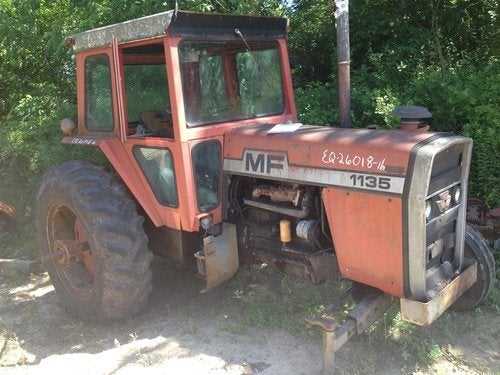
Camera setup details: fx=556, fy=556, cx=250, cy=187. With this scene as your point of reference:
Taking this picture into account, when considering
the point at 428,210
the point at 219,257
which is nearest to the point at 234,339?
the point at 219,257

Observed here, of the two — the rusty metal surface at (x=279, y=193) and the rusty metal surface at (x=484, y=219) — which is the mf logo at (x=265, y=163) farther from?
the rusty metal surface at (x=484, y=219)

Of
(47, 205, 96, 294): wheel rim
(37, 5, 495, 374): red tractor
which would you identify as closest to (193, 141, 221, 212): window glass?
(37, 5, 495, 374): red tractor

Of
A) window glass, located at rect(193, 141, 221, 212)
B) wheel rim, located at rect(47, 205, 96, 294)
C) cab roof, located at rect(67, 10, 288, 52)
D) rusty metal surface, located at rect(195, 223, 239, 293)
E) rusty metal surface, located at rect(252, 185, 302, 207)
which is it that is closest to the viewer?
cab roof, located at rect(67, 10, 288, 52)

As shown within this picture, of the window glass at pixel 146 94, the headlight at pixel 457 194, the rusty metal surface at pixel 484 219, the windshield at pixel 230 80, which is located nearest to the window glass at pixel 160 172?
the window glass at pixel 146 94

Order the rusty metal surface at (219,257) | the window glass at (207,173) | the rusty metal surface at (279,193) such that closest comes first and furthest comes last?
the rusty metal surface at (279,193) < the window glass at (207,173) < the rusty metal surface at (219,257)

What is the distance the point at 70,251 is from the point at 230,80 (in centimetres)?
173

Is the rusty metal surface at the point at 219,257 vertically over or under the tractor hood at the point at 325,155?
under

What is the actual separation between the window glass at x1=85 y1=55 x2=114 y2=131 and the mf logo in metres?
1.13

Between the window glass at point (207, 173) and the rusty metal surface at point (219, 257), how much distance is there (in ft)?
0.75

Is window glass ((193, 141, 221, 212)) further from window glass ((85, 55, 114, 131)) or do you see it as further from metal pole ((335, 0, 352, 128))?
metal pole ((335, 0, 352, 128))

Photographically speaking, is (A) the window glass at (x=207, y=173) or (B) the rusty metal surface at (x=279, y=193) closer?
(B) the rusty metal surface at (x=279, y=193)

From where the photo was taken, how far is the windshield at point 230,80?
142 inches

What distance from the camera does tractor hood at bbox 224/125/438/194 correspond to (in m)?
3.03

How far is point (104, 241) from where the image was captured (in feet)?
12.3
